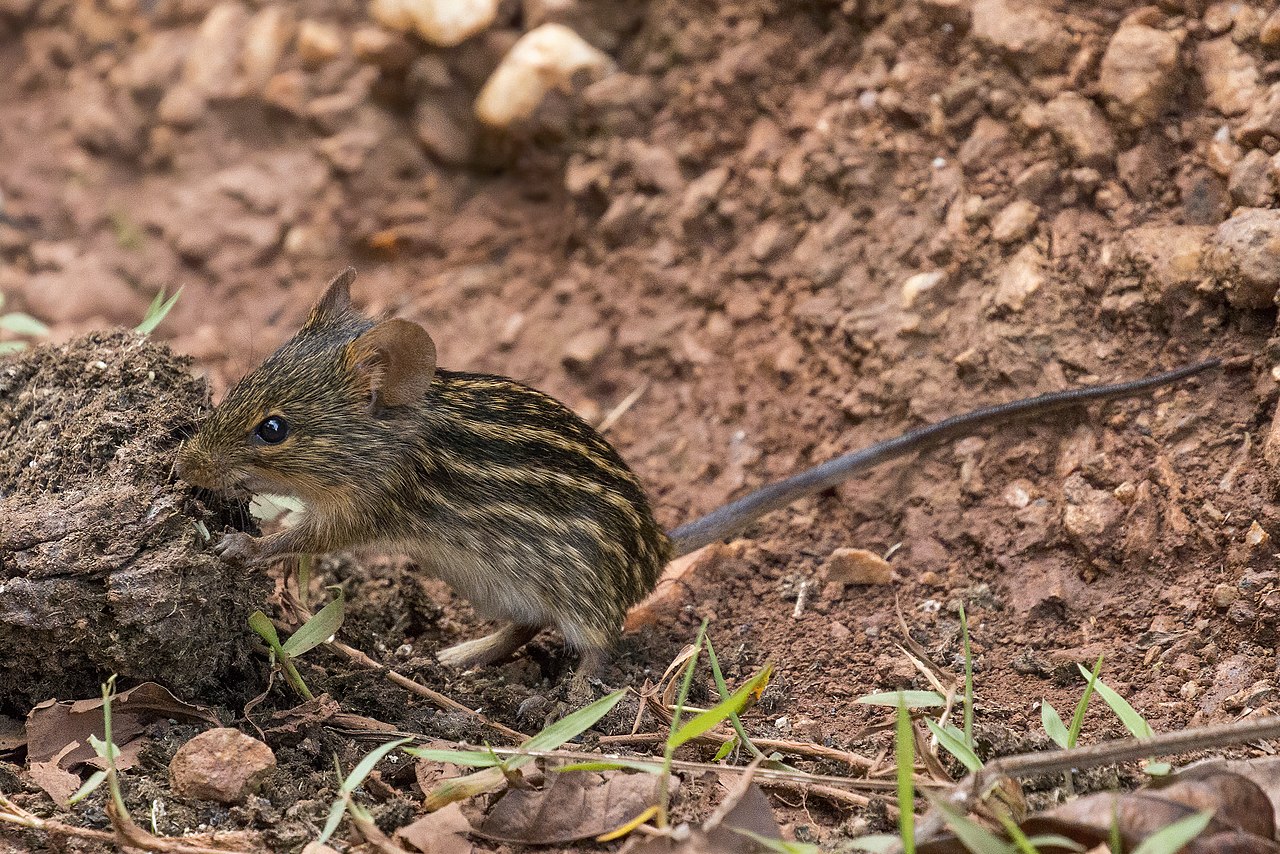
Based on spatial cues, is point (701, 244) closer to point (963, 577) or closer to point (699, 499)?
point (699, 499)

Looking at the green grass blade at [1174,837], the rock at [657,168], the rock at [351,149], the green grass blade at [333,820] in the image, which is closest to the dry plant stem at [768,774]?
the green grass blade at [333,820]

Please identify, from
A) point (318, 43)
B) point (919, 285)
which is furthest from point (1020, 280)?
point (318, 43)

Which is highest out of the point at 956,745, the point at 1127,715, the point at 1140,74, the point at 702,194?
the point at 1140,74

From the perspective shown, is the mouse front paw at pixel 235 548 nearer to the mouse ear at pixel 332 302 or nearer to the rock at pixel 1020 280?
the mouse ear at pixel 332 302

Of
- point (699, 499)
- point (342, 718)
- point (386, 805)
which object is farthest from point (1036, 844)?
point (699, 499)

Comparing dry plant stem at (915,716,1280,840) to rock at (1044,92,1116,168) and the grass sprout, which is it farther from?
rock at (1044,92,1116,168)

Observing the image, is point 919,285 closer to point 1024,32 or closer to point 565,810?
point 1024,32

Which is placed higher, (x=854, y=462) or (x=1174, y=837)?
(x=1174, y=837)
